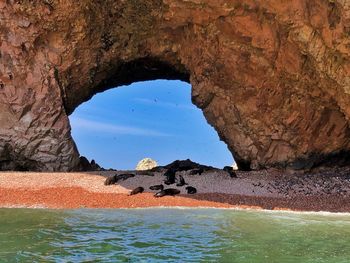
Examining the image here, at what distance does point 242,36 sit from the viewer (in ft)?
66.0

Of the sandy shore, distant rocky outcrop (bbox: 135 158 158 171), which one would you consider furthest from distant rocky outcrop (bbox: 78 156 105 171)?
distant rocky outcrop (bbox: 135 158 158 171)

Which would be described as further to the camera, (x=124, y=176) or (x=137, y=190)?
(x=124, y=176)

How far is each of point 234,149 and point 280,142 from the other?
2.83 metres

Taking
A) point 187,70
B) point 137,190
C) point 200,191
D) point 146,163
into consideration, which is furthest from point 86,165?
point 146,163

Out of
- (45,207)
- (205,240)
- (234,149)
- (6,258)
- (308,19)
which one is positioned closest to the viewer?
(6,258)

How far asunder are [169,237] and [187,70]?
56.9ft

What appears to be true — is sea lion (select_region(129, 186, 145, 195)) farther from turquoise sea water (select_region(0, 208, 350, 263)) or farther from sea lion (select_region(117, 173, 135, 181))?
turquoise sea water (select_region(0, 208, 350, 263))

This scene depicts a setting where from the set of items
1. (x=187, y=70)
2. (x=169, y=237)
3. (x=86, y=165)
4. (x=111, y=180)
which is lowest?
(x=169, y=237)

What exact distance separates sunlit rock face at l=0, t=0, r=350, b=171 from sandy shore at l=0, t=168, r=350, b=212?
2563 mm

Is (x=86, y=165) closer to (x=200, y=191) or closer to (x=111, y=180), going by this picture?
(x=111, y=180)

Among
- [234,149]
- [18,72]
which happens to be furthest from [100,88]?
[234,149]

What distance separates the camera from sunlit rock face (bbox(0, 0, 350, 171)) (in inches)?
795

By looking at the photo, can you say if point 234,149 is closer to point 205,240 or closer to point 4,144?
point 4,144

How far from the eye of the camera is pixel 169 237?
831 cm
